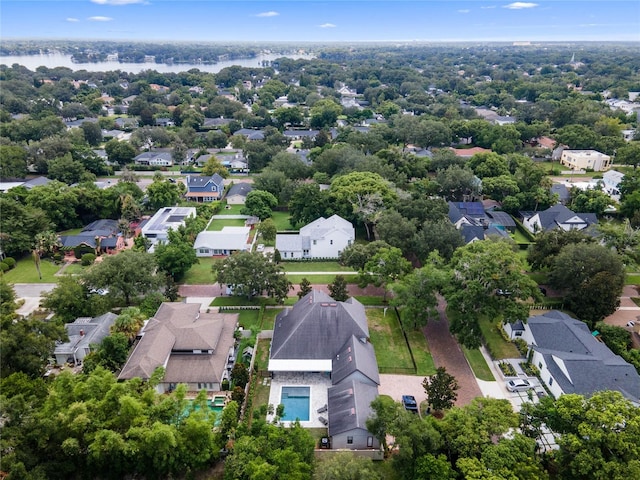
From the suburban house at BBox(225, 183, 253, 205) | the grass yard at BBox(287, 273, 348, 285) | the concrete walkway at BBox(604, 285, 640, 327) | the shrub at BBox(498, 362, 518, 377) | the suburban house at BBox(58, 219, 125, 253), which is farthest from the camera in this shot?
the suburban house at BBox(225, 183, 253, 205)

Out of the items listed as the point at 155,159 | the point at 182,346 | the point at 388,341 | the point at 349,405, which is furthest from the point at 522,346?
the point at 155,159

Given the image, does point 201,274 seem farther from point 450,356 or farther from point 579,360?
point 579,360

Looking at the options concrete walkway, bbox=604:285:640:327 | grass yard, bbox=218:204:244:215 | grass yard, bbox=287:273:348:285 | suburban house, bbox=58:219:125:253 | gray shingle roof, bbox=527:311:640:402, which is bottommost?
concrete walkway, bbox=604:285:640:327

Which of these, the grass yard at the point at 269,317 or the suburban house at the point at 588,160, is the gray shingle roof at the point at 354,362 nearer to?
the grass yard at the point at 269,317

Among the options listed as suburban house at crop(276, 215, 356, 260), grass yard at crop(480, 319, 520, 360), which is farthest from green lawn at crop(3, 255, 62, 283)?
grass yard at crop(480, 319, 520, 360)

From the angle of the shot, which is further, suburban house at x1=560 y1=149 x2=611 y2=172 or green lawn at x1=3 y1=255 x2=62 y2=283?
suburban house at x1=560 y1=149 x2=611 y2=172

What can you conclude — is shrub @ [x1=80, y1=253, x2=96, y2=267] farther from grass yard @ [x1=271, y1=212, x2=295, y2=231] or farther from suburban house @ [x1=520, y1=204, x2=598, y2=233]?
suburban house @ [x1=520, y1=204, x2=598, y2=233]
